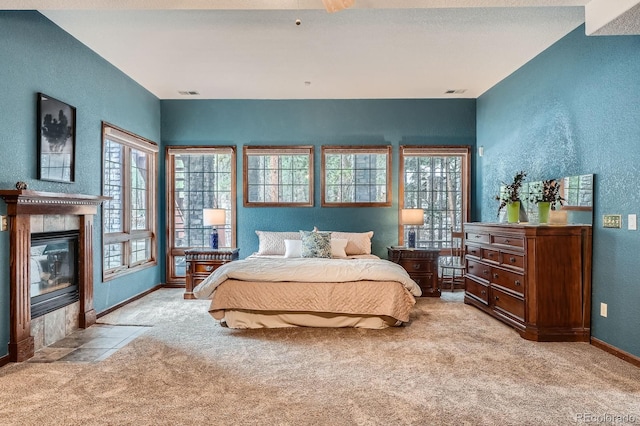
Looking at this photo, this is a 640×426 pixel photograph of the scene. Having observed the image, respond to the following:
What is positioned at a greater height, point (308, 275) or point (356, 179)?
point (356, 179)

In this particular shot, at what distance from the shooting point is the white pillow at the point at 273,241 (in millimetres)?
5773

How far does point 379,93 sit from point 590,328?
4.06 metres

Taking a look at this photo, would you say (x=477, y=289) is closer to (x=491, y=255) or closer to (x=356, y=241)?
(x=491, y=255)

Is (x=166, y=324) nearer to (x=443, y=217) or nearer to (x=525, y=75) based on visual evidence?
(x=443, y=217)

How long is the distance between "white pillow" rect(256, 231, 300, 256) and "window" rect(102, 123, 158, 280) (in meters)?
1.72

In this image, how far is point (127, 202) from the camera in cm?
543

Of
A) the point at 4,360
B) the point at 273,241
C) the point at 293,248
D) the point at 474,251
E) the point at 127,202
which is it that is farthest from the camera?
the point at 273,241

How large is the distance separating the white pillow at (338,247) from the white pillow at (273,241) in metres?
0.62

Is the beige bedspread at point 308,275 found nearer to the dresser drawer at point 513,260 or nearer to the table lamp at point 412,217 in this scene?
the dresser drawer at point 513,260

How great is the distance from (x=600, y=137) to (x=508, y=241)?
1.25m

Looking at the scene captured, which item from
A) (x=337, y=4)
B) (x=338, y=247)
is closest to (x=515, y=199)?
(x=338, y=247)

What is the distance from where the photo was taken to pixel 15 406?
2.40 m

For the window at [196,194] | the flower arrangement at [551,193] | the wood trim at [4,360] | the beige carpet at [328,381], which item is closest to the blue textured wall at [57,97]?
the wood trim at [4,360]

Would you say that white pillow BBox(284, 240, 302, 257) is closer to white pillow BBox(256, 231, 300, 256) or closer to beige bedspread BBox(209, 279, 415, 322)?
white pillow BBox(256, 231, 300, 256)
